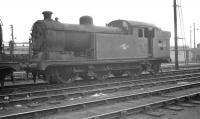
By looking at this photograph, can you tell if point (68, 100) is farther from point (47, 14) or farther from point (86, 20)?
point (86, 20)

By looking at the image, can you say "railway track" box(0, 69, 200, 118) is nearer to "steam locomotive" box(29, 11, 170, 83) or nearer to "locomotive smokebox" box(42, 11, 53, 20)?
"steam locomotive" box(29, 11, 170, 83)

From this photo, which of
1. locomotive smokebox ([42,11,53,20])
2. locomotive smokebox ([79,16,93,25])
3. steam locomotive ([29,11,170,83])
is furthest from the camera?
locomotive smokebox ([79,16,93,25])

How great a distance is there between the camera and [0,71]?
8641 millimetres

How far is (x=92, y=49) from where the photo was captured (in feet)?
39.0

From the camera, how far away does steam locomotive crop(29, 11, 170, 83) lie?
10727mm

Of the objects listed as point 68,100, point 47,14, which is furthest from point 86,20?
point 68,100

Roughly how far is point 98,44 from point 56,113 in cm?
671

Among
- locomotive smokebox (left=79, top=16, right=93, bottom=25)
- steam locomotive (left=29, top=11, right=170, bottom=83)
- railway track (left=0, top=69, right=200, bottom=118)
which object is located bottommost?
railway track (left=0, top=69, right=200, bottom=118)

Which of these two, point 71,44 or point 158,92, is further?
point 71,44

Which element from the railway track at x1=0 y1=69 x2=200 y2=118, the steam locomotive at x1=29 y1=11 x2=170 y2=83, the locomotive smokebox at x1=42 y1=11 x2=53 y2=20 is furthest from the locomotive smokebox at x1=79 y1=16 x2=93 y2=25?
the railway track at x1=0 y1=69 x2=200 y2=118

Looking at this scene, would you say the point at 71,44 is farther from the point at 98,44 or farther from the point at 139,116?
the point at 139,116

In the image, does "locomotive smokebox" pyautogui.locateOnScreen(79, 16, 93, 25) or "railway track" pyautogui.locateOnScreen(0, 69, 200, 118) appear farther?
"locomotive smokebox" pyautogui.locateOnScreen(79, 16, 93, 25)

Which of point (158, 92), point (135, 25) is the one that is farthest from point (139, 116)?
point (135, 25)

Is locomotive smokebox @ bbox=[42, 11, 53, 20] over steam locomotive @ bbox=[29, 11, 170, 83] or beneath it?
over
